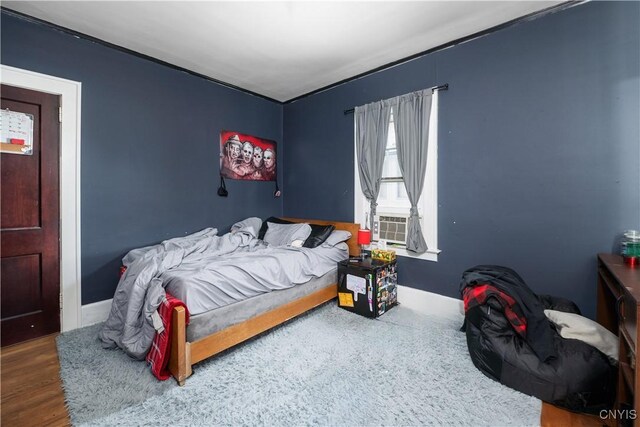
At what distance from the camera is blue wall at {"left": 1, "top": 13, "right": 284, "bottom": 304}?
245 centimetres

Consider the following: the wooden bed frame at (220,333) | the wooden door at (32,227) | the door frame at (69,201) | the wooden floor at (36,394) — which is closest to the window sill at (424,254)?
the wooden bed frame at (220,333)

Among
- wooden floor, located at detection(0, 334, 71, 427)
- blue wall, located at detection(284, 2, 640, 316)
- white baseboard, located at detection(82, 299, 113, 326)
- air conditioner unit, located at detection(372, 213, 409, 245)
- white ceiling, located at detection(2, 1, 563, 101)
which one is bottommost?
wooden floor, located at detection(0, 334, 71, 427)

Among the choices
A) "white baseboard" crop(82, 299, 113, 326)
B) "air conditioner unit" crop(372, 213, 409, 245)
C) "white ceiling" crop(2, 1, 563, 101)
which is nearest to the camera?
"white ceiling" crop(2, 1, 563, 101)

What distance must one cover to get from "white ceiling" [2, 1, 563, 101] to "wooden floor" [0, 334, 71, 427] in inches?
107

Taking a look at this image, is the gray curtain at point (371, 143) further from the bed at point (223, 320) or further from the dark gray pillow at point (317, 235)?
the bed at point (223, 320)

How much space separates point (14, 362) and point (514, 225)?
405cm

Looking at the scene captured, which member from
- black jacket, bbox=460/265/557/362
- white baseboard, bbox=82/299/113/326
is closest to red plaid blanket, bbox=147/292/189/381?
white baseboard, bbox=82/299/113/326

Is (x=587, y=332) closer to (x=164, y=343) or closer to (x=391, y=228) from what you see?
(x=391, y=228)

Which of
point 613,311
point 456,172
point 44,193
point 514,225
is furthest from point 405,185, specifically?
point 44,193

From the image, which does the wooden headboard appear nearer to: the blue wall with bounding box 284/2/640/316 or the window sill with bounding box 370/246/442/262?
the window sill with bounding box 370/246/442/262

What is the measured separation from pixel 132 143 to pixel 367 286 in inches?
111

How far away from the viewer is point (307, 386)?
1718 millimetres

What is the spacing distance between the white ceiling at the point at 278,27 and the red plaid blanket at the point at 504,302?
2.17 meters

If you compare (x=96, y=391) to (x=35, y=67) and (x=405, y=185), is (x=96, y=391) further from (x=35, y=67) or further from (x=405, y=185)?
(x=405, y=185)
